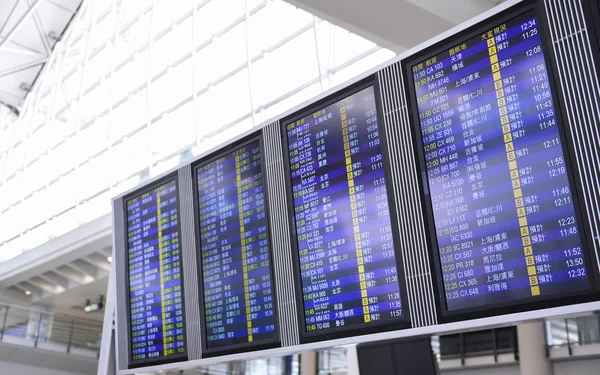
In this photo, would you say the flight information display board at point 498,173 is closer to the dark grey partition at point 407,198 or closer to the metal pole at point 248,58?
the dark grey partition at point 407,198

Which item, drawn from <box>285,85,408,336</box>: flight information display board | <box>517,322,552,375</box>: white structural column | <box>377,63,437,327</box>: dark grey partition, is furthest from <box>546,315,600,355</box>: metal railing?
<box>377,63,437,327</box>: dark grey partition

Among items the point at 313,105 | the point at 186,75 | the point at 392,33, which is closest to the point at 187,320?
the point at 313,105

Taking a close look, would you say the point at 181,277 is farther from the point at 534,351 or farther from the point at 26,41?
the point at 26,41

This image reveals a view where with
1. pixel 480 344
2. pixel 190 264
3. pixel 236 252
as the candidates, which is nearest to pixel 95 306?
pixel 480 344

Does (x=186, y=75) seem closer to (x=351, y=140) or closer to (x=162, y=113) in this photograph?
(x=162, y=113)

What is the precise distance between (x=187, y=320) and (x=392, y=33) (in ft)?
12.5

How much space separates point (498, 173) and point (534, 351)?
12.3 m

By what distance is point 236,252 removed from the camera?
659cm

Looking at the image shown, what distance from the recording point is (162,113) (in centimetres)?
1955

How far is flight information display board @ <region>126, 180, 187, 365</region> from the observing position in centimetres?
726

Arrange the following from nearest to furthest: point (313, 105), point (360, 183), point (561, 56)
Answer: point (561, 56) < point (360, 183) < point (313, 105)

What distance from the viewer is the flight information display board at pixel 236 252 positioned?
A: 6.27 metres

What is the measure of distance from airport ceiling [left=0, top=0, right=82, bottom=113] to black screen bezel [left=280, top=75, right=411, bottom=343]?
2305 cm

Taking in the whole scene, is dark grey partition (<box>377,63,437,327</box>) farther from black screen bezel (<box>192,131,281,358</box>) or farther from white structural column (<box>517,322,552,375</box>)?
white structural column (<box>517,322,552,375</box>)
